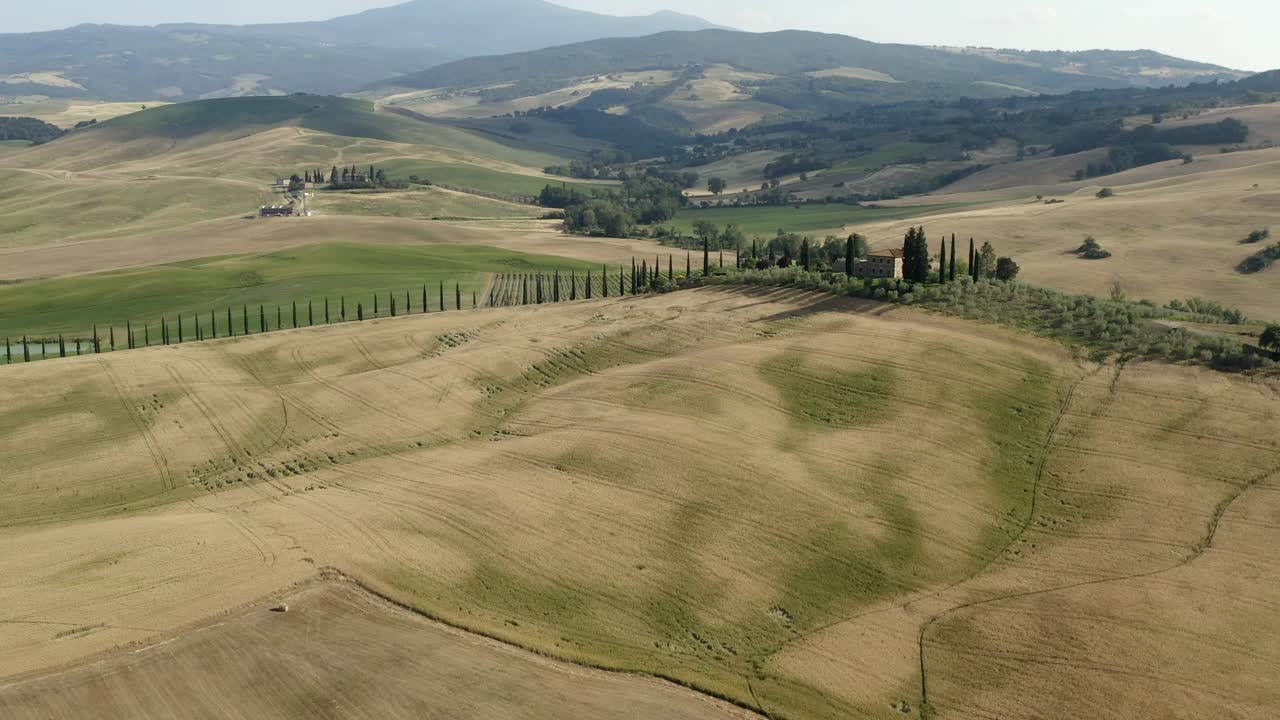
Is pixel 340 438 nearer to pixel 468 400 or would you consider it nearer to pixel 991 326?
pixel 468 400

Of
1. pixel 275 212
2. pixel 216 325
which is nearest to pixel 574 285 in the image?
pixel 216 325

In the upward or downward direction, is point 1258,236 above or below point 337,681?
above

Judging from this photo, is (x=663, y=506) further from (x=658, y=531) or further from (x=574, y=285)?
(x=574, y=285)

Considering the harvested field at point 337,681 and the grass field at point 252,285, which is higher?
the grass field at point 252,285

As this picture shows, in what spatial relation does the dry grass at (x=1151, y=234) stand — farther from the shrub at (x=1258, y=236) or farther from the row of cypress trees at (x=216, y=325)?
the row of cypress trees at (x=216, y=325)

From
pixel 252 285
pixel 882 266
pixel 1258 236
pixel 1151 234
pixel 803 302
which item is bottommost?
pixel 252 285

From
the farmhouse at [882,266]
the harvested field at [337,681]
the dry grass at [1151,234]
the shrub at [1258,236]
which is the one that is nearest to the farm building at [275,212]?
the dry grass at [1151,234]
